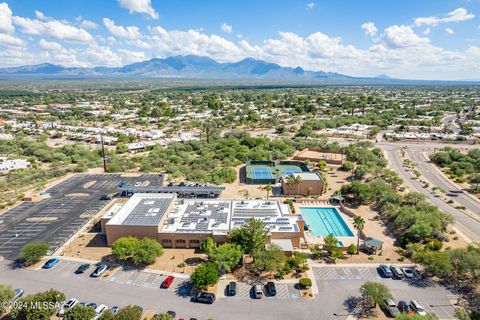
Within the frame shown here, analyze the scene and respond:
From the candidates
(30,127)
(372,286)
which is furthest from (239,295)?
(30,127)

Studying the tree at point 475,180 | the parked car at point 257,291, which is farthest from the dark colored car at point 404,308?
the tree at point 475,180

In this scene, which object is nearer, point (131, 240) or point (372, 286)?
point (372, 286)

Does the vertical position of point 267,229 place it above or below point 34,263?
above

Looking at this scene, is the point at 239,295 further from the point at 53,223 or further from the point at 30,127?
the point at 30,127

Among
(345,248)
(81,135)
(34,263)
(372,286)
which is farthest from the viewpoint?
(81,135)

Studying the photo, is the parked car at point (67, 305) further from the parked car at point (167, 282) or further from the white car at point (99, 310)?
the parked car at point (167, 282)
